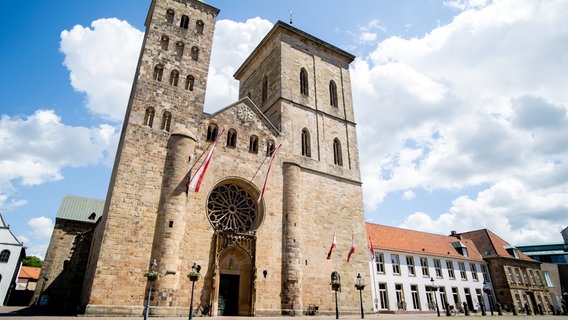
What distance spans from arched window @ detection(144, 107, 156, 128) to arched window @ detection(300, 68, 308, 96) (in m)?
12.1

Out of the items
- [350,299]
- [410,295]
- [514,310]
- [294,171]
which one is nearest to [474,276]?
[514,310]

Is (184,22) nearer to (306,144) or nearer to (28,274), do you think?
(306,144)

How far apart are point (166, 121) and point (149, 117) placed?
3.15 ft

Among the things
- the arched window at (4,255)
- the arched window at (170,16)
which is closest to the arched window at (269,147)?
the arched window at (170,16)

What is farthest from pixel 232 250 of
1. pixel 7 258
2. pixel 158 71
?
pixel 7 258

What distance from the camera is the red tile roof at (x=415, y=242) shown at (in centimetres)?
3381

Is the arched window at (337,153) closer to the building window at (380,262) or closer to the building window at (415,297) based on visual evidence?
the building window at (380,262)

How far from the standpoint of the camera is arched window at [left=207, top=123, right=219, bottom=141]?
69.2 feet

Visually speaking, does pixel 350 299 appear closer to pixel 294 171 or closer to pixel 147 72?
pixel 294 171

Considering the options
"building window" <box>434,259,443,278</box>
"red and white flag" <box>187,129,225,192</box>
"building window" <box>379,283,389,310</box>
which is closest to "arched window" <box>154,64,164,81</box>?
"red and white flag" <box>187,129,225,192</box>

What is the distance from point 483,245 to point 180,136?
41.3 m

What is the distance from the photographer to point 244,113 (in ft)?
75.2

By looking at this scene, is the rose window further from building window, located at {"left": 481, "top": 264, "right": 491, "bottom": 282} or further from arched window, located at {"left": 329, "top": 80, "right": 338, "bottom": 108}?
building window, located at {"left": 481, "top": 264, "right": 491, "bottom": 282}

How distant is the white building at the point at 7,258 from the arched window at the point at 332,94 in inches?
1471
